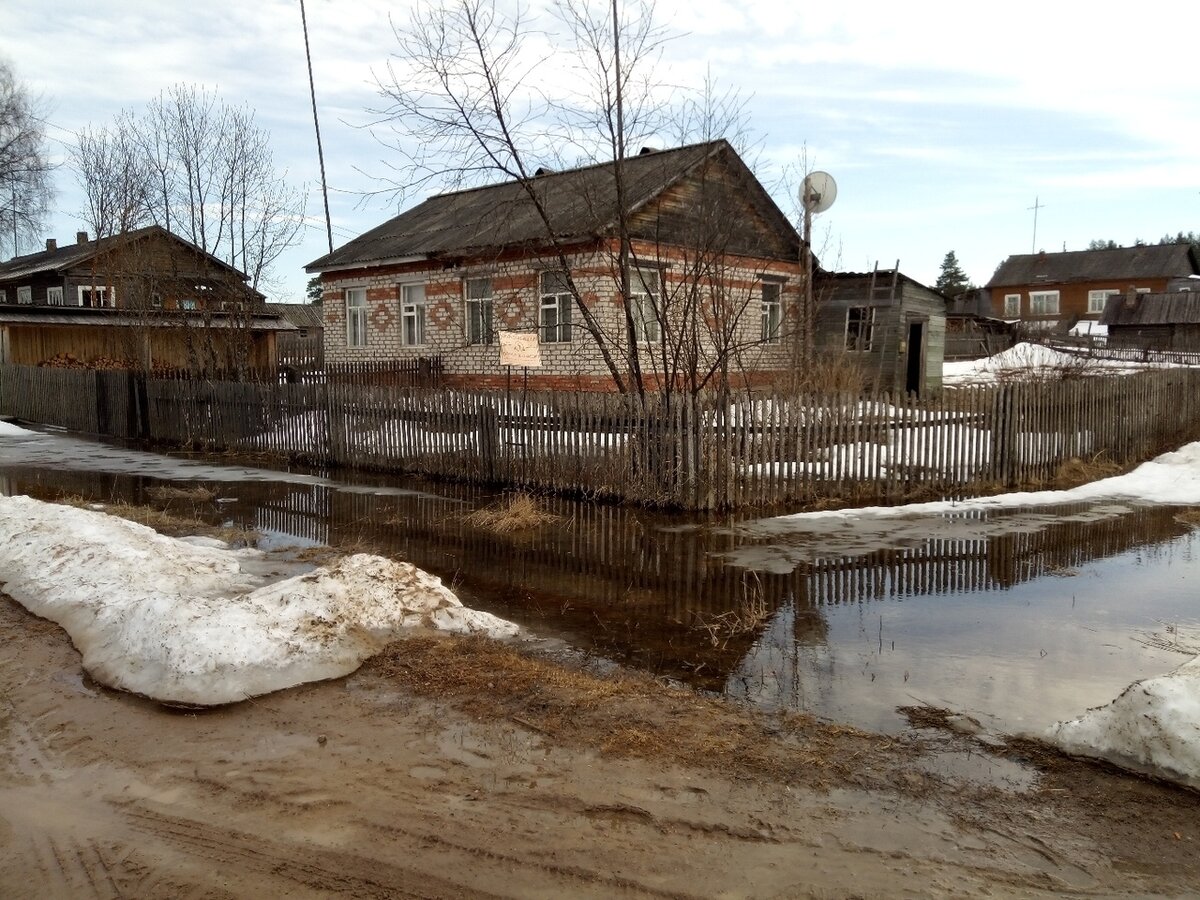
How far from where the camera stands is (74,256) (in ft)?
121

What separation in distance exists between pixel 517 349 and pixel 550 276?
9.86 metres

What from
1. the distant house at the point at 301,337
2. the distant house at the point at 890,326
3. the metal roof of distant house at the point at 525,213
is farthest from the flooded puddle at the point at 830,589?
the distant house at the point at 301,337

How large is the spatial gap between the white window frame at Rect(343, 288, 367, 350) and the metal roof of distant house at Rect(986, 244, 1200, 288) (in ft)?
191

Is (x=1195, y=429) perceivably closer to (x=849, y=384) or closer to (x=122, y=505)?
(x=849, y=384)

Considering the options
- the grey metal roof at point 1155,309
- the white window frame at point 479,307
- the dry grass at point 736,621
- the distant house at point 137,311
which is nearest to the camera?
the dry grass at point 736,621

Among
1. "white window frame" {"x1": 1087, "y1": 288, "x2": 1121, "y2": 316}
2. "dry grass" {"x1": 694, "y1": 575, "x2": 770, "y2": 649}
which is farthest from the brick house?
"white window frame" {"x1": 1087, "y1": 288, "x2": 1121, "y2": 316}

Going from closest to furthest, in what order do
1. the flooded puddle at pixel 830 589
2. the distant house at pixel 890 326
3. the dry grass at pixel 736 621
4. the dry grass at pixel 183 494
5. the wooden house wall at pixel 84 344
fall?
the flooded puddle at pixel 830 589, the dry grass at pixel 736 621, the dry grass at pixel 183 494, the distant house at pixel 890 326, the wooden house wall at pixel 84 344

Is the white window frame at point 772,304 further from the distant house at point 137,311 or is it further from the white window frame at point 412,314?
the distant house at point 137,311

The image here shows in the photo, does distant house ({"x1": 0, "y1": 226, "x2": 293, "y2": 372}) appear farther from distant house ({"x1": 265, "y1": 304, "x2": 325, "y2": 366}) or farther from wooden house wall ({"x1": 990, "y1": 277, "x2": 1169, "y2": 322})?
wooden house wall ({"x1": 990, "y1": 277, "x2": 1169, "y2": 322})

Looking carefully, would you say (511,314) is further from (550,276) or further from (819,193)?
(819,193)

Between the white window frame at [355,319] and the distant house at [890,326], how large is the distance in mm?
13239

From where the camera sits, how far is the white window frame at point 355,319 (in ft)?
87.2

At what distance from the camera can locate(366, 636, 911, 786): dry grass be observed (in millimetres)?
4113

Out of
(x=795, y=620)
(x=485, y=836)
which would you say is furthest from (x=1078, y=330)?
(x=485, y=836)
